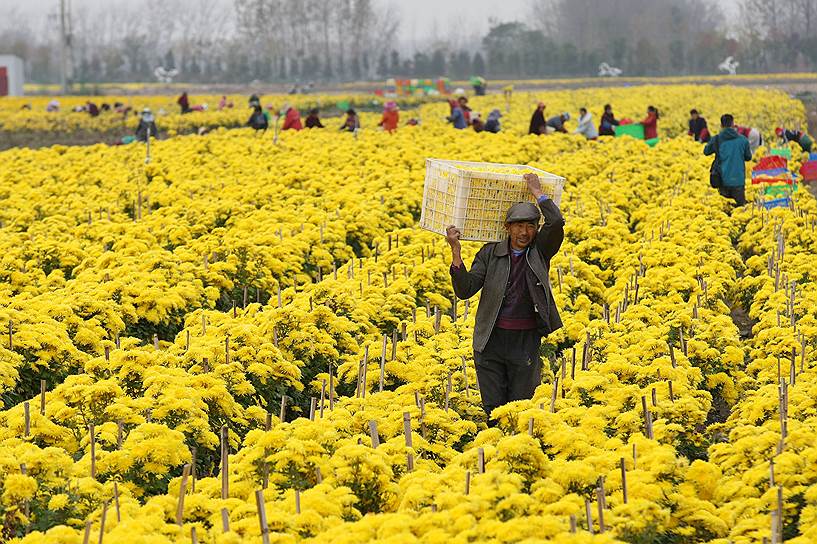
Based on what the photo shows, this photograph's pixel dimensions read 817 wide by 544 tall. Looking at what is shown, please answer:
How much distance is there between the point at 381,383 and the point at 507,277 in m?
1.31

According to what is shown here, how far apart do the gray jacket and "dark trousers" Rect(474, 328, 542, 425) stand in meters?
0.11

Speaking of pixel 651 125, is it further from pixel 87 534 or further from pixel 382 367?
pixel 87 534

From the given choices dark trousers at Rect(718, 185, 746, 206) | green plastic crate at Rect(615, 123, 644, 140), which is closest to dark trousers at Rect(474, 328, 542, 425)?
dark trousers at Rect(718, 185, 746, 206)

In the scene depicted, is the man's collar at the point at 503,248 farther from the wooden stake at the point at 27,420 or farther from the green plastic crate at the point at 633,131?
the green plastic crate at the point at 633,131

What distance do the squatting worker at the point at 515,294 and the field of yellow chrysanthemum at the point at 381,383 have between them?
0.28 m

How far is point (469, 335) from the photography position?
975 centimetres

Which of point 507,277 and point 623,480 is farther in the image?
point 507,277

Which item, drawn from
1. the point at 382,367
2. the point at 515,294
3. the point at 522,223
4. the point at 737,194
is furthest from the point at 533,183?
the point at 737,194

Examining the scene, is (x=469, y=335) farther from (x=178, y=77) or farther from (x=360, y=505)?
(x=178, y=77)

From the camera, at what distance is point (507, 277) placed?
308 inches

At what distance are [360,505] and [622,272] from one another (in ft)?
22.4

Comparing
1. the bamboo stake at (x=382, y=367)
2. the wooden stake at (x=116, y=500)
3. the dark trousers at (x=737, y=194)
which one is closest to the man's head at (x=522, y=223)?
the bamboo stake at (x=382, y=367)

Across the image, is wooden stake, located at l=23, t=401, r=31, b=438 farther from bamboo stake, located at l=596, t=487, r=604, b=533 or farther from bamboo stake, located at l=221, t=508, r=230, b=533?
bamboo stake, located at l=596, t=487, r=604, b=533

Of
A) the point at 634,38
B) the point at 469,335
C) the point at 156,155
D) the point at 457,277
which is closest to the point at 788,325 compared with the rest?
the point at 469,335
